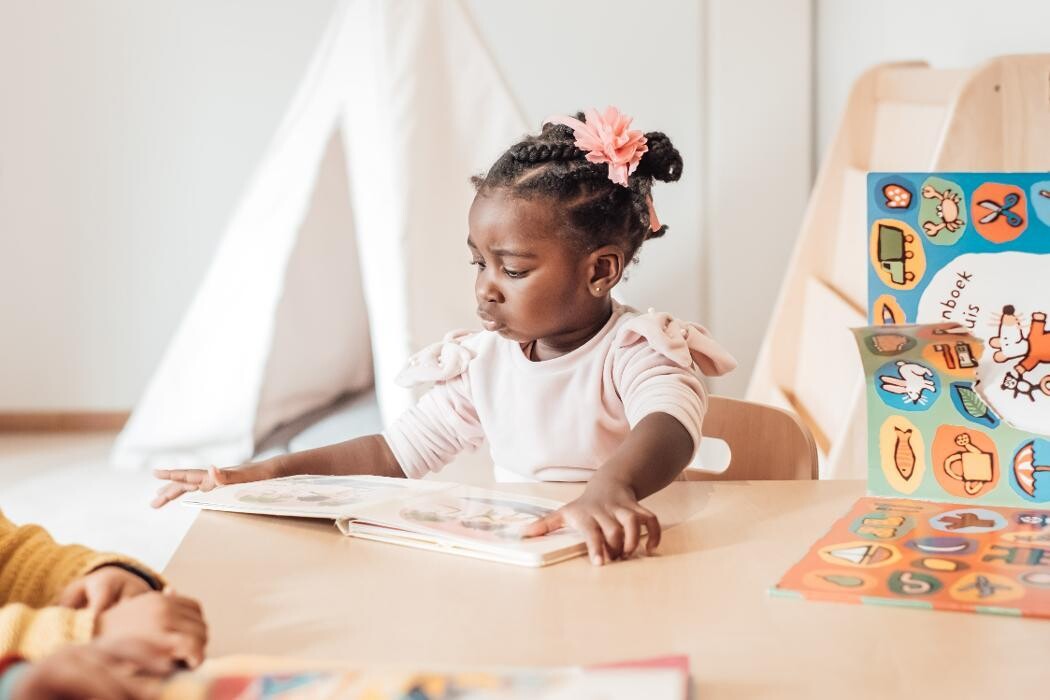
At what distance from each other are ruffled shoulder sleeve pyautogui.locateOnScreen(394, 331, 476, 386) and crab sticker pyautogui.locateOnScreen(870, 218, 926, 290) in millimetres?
419

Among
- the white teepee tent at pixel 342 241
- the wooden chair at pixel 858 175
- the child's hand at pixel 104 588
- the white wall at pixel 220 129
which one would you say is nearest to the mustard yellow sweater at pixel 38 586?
the child's hand at pixel 104 588

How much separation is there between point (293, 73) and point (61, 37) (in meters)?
0.57

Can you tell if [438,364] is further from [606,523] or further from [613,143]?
[606,523]

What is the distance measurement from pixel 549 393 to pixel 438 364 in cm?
12

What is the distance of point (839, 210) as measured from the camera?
212 cm

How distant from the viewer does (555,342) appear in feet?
3.74

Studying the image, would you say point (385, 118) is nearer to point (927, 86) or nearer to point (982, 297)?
point (927, 86)

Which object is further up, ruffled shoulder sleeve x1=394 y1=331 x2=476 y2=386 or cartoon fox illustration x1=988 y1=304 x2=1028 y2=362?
cartoon fox illustration x1=988 y1=304 x2=1028 y2=362

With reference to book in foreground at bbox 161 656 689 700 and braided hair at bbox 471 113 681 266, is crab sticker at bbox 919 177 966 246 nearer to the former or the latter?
braided hair at bbox 471 113 681 266

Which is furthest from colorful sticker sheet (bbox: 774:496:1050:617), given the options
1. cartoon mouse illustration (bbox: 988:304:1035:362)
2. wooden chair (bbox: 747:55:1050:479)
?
wooden chair (bbox: 747:55:1050:479)

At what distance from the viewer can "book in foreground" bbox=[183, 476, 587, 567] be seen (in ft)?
2.59

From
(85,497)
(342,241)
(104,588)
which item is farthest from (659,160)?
(85,497)

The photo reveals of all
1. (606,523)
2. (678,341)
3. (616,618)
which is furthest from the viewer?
(678,341)

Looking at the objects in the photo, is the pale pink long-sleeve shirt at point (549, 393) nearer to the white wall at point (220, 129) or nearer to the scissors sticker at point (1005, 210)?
the scissors sticker at point (1005, 210)
